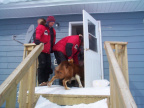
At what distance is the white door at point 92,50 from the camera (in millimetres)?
3152

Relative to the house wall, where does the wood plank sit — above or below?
below

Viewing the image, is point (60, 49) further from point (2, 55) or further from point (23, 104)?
point (2, 55)

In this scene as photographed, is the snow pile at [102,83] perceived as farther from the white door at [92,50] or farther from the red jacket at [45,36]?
the red jacket at [45,36]

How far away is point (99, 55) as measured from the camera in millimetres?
3875

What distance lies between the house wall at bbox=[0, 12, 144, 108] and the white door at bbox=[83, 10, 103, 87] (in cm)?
19

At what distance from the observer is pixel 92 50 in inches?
139

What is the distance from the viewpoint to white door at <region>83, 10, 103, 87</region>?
124 inches

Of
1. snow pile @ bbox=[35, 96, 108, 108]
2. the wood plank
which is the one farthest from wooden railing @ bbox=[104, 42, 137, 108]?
the wood plank

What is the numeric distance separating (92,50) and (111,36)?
960mm

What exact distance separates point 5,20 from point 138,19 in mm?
4683

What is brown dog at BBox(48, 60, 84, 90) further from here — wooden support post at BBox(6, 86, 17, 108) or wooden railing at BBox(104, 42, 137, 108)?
wooden support post at BBox(6, 86, 17, 108)

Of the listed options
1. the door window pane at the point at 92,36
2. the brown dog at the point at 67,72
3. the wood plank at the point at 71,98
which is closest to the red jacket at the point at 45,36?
the brown dog at the point at 67,72

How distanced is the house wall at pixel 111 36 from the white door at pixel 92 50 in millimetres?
195

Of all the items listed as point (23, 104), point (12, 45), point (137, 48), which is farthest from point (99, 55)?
point (12, 45)
